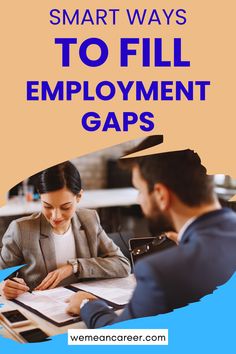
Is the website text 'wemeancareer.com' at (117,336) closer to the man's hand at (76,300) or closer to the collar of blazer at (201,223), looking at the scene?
the man's hand at (76,300)

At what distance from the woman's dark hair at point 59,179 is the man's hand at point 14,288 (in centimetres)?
36

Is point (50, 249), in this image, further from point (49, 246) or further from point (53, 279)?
point (53, 279)

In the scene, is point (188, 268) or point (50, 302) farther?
point (50, 302)

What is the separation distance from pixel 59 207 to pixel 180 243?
1.56 ft

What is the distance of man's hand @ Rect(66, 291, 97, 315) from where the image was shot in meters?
1.67

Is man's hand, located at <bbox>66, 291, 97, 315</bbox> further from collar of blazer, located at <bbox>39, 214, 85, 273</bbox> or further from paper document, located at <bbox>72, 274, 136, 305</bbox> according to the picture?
collar of blazer, located at <bbox>39, 214, 85, 273</bbox>

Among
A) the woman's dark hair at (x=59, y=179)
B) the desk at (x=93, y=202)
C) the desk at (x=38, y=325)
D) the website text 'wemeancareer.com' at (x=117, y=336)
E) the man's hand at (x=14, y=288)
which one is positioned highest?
the woman's dark hair at (x=59, y=179)

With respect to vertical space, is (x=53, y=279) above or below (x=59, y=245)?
below

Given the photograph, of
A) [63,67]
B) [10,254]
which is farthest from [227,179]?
[10,254]

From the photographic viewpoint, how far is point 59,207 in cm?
170

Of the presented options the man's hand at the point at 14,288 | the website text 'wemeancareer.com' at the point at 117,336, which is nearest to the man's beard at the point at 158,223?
the website text 'wemeancareer.com' at the point at 117,336

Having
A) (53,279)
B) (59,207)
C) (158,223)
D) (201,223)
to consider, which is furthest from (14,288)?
(201,223)

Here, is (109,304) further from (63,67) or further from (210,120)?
(63,67)

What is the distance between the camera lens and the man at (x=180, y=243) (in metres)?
1.51
